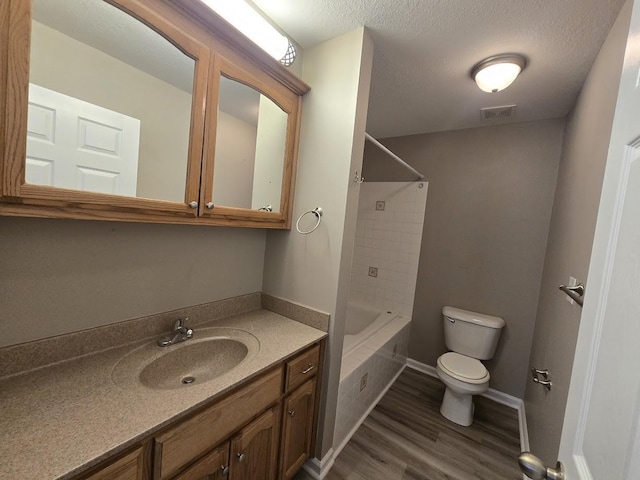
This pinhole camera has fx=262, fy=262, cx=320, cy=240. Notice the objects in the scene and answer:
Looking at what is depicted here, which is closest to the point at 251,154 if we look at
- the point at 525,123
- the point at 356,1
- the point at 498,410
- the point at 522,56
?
the point at 356,1

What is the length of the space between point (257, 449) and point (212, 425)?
34cm

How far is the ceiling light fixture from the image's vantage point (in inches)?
55.9

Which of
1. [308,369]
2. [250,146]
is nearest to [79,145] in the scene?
[250,146]

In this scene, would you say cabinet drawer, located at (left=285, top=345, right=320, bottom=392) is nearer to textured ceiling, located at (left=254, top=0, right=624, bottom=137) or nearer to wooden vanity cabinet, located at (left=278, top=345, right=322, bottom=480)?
wooden vanity cabinet, located at (left=278, top=345, right=322, bottom=480)

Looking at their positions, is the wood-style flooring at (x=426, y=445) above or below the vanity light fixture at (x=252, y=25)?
below

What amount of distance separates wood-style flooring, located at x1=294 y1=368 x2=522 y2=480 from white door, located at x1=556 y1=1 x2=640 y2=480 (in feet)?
4.17

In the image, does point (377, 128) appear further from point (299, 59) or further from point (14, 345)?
point (14, 345)

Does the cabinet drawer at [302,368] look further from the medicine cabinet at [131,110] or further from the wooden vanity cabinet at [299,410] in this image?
the medicine cabinet at [131,110]

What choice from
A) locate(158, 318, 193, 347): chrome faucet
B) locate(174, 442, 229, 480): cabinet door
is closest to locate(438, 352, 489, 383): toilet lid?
locate(174, 442, 229, 480): cabinet door

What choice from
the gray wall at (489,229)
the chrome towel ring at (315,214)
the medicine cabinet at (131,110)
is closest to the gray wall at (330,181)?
the chrome towel ring at (315,214)

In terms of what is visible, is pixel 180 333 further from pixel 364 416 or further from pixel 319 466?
pixel 364 416

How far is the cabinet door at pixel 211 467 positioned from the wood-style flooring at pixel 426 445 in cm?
76

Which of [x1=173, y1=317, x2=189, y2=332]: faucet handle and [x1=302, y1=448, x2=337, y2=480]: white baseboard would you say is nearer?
[x1=173, y1=317, x2=189, y2=332]: faucet handle

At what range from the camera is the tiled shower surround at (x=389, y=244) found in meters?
2.66
